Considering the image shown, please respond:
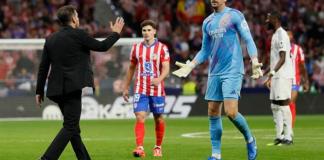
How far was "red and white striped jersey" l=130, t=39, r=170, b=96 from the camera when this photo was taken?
14.7 meters

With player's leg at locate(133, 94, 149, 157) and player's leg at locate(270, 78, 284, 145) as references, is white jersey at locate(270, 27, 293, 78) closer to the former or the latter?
player's leg at locate(270, 78, 284, 145)

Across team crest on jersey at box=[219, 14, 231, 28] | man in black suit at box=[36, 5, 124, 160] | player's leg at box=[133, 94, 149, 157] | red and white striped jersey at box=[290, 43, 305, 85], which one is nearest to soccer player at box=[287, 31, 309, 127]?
red and white striped jersey at box=[290, 43, 305, 85]

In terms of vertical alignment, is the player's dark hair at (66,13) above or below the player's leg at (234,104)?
above

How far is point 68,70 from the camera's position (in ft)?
37.7

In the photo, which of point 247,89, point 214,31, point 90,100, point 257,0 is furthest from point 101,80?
point 214,31

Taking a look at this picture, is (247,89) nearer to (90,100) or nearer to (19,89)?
(90,100)

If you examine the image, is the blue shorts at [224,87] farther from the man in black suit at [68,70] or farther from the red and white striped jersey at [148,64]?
the red and white striped jersey at [148,64]

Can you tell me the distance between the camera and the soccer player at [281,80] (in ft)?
54.2

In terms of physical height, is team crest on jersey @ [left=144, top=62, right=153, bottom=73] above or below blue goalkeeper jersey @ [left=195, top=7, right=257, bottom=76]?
below

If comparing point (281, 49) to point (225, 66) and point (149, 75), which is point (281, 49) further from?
point (225, 66)

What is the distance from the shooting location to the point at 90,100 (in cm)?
2773

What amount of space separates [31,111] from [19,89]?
2.47 ft

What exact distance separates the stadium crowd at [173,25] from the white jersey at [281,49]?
37.9 feet

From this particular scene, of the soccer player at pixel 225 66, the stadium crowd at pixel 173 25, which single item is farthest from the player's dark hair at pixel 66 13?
the stadium crowd at pixel 173 25
